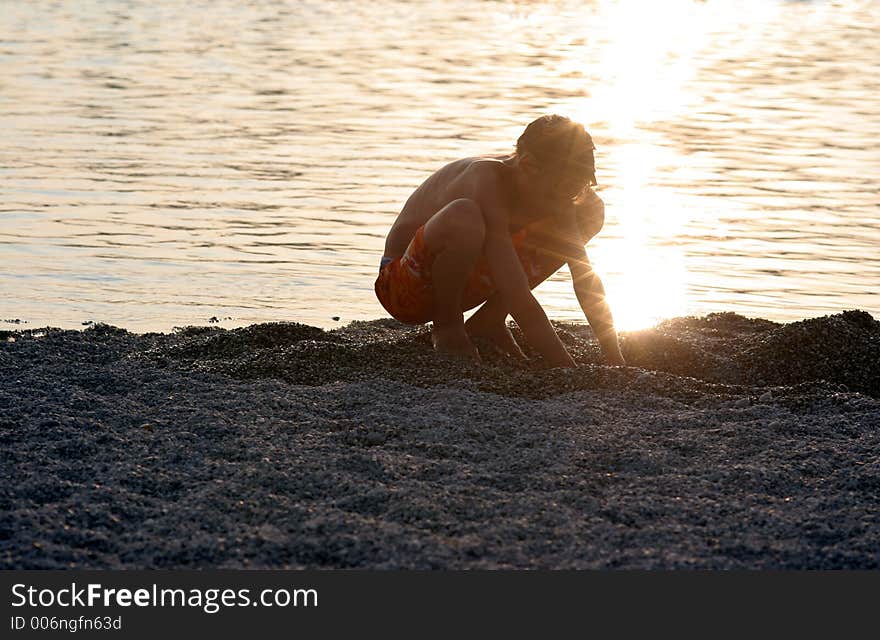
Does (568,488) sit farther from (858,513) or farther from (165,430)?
(165,430)

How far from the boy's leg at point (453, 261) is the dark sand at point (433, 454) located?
0.47ft

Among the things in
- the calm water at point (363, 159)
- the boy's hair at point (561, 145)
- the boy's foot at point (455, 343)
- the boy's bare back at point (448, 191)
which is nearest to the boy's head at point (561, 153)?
the boy's hair at point (561, 145)

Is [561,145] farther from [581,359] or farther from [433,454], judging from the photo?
[433,454]

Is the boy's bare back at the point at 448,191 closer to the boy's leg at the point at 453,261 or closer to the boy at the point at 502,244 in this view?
the boy at the point at 502,244

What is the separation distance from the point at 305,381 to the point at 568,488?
143cm

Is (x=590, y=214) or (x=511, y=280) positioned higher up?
(x=590, y=214)

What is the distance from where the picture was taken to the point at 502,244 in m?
4.93

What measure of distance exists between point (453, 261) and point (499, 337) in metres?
0.61

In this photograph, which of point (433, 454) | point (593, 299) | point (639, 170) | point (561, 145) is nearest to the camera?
point (433, 454)

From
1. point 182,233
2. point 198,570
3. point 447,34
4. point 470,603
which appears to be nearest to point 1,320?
point 182,233

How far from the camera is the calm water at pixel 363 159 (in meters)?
6.91

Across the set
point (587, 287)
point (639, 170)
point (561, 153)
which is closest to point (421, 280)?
point (587, 287)

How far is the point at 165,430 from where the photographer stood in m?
4.23

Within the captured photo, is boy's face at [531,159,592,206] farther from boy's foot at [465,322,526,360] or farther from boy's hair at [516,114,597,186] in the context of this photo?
boy's foot at [465,322,526,360]
